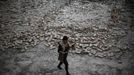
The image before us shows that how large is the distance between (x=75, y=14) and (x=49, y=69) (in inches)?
190

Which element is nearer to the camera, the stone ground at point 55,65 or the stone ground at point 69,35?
the stone ground at point 55,65

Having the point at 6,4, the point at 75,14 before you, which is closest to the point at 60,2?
the point at 75,14

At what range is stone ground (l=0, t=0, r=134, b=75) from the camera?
7.14m

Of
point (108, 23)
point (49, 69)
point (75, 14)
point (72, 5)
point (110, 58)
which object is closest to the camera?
point (49, 69)

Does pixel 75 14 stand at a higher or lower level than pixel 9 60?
higher

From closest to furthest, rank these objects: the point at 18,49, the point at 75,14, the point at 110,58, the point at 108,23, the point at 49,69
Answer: the point at 49,69 < the point at 110,58 < the point at 18,49 < the point at 108,23 < the point at 75,14

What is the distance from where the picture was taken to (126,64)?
718 cm

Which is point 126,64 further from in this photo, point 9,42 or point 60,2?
point 60,2

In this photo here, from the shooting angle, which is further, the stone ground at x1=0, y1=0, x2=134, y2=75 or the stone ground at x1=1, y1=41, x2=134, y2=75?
the stone ground at x1=0, y1=0, x2=134, y2=75

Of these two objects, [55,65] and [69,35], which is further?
[69,35]

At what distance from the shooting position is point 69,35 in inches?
357

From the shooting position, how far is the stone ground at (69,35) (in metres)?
7.14

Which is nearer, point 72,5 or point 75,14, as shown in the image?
point 75,14

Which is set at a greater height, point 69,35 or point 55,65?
point 69,35
